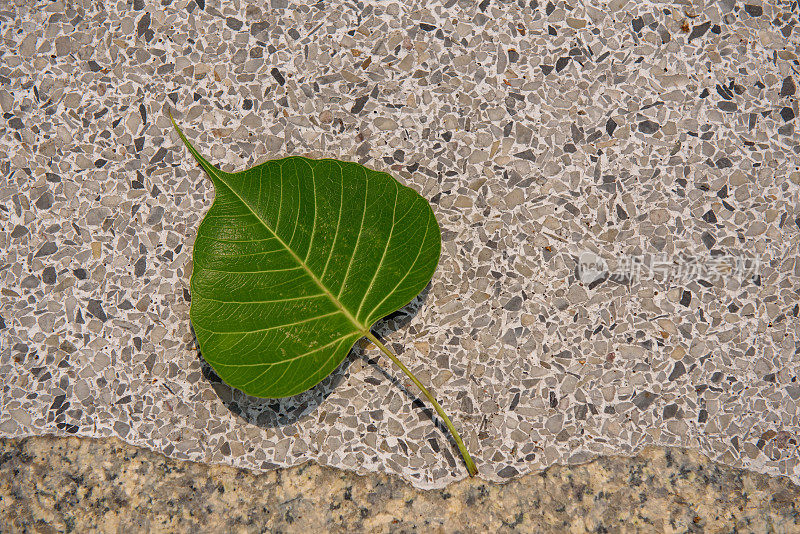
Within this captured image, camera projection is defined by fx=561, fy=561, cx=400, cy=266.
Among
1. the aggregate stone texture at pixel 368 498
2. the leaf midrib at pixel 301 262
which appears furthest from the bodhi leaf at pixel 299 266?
the aggregate stone texture at pixel 368 498

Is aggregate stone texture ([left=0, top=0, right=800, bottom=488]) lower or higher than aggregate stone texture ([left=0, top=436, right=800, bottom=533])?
higher

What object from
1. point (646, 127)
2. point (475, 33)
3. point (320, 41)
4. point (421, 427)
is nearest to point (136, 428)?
point (421, 427)

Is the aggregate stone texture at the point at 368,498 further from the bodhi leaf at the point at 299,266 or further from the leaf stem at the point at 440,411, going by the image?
the bodhi leaf at the point at 299,266

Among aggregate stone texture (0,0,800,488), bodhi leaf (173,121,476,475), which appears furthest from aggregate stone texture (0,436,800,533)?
bodhi leaf (173,121,476,475)

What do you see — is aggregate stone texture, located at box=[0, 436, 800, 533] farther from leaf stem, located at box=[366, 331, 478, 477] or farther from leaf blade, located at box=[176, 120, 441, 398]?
leaf blade, located at box=[176, 120, 441, 398]

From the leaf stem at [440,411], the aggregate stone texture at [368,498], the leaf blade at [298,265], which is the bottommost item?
the aggregate stone texture at [368,498]

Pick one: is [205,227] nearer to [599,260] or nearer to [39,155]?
[39,155]
